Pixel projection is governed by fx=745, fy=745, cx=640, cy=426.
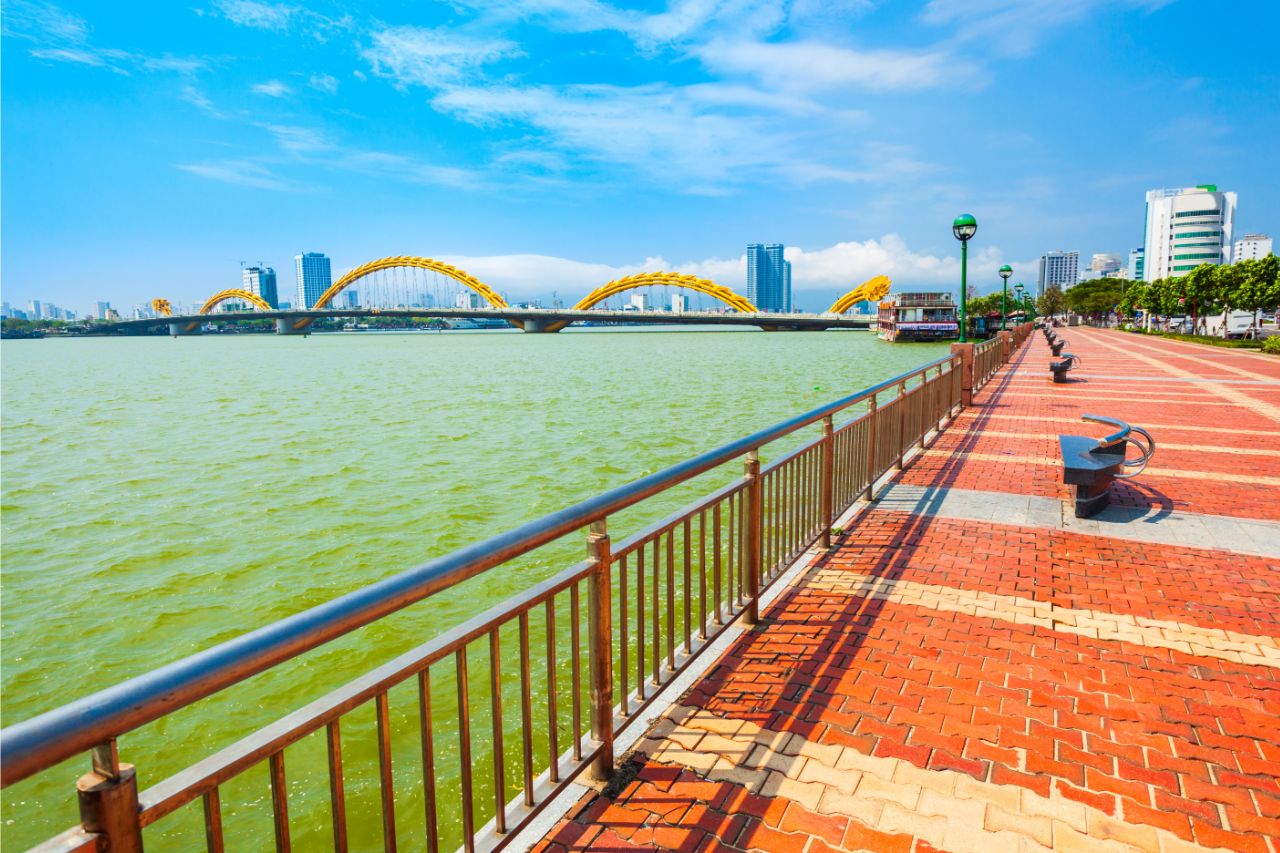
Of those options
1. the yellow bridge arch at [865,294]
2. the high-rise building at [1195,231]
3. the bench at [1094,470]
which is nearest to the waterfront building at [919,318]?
the yellow bridge arch at [865,294]

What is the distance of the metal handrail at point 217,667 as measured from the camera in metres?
1.16

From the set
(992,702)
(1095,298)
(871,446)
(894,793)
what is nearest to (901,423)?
(871,446)

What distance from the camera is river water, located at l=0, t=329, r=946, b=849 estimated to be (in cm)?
522

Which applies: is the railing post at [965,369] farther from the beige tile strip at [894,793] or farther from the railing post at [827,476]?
the beige tile strip at [894,793]

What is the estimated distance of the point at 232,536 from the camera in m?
10.8

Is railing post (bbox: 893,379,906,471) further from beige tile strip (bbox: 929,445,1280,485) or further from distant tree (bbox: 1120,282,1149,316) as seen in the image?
distant tree (bbox: 1120,282,1149,316)

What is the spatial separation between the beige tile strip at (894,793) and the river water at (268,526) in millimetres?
1907

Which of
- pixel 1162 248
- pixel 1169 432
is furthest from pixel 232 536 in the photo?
pixel 1162 248

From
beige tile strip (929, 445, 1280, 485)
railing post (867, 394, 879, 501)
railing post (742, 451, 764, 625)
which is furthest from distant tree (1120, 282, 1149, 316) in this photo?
railing post (742, 451, 764, 625)

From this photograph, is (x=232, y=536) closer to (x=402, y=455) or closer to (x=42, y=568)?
(x=42, y=568)

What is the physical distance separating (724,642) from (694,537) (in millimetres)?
5190

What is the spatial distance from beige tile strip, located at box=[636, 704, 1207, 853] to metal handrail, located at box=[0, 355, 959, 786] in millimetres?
1438

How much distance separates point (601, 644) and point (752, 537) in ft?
5.51

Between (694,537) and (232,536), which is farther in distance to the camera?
(232,536)
